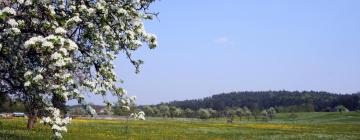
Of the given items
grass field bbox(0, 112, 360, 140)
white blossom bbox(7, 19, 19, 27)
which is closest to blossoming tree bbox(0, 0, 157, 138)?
white blossom bbox(7, 19, 19, 27)

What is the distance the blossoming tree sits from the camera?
1360 centimetres

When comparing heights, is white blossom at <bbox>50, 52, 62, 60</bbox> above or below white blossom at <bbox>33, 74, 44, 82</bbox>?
above

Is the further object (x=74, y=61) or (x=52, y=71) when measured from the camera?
(x=74, y=61)

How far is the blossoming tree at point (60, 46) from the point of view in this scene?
44.6ft

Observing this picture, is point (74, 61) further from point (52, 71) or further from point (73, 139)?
point (73, 139)

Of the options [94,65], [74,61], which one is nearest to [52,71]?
[74,61]

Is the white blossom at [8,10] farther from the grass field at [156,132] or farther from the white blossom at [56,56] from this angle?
the grass field at [156,132]

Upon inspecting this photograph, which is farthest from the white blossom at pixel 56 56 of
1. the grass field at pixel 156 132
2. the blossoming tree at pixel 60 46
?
the grass field at pixel 156 132

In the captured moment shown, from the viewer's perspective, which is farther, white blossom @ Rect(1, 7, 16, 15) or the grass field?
the grass field

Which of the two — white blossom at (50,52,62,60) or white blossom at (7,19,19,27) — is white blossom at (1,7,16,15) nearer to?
white blossom at (7,19,19,27)

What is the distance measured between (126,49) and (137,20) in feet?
5.44

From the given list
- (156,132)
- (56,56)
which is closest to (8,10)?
(56,56)

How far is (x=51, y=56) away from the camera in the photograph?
12977 millimetres

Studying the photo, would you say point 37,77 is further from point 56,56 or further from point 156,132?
point 156,132
